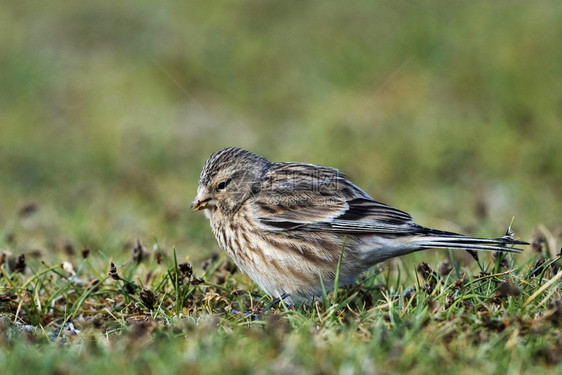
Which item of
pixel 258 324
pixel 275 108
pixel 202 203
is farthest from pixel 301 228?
pixel 275 108

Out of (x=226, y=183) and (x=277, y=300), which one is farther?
(x=226, y=183)

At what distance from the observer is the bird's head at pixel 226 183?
20.1ft

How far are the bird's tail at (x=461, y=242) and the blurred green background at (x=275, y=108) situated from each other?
2373mm

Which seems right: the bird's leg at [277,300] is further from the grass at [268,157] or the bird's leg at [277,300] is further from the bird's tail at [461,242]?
the bird's tail at [461,242]

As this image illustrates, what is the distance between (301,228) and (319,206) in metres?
0.26

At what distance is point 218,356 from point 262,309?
158cm

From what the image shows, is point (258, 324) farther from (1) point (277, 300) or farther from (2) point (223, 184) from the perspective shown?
(2) point (223, 184)

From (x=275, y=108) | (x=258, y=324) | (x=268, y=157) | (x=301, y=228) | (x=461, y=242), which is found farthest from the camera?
(x=275, y=108)

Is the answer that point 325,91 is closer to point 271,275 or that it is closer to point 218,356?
point 271,275

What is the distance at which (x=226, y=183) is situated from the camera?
6207mm

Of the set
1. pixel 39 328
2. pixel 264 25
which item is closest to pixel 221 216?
pixel 39 328

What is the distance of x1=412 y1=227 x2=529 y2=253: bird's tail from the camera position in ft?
16.4

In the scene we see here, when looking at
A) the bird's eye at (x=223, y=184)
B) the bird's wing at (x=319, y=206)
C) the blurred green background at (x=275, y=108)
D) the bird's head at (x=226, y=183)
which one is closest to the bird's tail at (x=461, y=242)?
the bird's wing at (x=319, y=206)

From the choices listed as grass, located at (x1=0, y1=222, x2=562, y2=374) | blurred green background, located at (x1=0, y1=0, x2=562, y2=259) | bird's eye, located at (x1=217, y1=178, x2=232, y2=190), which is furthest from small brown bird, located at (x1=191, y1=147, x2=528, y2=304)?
blurred green background, located at (x1=0, y1=0, x2=562, y2=259)
